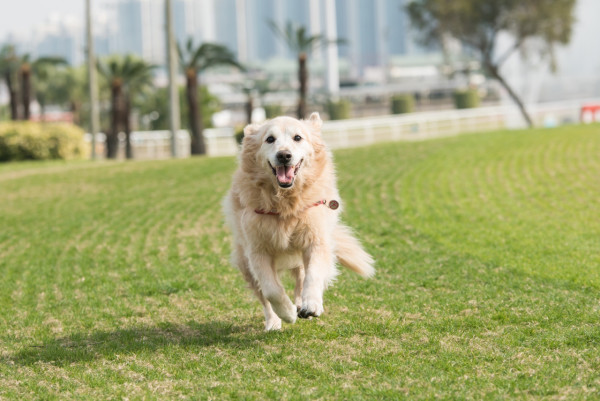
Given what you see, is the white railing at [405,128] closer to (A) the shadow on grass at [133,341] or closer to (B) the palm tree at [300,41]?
(B) the palm tree at [300,41]

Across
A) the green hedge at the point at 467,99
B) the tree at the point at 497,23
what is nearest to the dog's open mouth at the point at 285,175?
the tree at the point at 497,23

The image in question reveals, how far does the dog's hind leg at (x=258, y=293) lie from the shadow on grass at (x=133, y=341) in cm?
15

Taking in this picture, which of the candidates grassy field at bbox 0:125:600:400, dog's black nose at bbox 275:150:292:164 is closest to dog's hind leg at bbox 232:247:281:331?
grassy field at bbox 0:125:600:400

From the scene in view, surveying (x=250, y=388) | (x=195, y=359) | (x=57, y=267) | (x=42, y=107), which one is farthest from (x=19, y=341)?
(x=42, y=107)

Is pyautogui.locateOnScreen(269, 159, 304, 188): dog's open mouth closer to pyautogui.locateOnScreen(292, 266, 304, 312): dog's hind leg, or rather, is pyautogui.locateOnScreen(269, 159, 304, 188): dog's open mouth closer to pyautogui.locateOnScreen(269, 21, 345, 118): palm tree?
pyautogui.locateOnScreen(292, 266, 304, 312): dog's hind leg

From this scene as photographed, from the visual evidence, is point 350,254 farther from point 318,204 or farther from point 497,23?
point 497,23

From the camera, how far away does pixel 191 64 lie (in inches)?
1350

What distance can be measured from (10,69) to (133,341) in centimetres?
4721

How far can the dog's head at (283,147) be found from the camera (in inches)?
235

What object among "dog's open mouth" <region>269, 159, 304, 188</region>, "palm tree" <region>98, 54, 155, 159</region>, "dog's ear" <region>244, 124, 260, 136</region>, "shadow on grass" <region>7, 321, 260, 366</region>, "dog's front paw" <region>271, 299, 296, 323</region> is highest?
"palm tree" <region>98, 54, 155, 159</region>

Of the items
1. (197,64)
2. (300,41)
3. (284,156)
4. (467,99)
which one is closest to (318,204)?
(284,156)

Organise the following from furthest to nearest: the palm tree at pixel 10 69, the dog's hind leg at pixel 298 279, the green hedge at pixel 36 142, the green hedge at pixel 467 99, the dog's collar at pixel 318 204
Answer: the green hedge at pixel 467 99
the palm tree at pixel 10 69
the green hedge at pixel 36 142
the dog's hind leg at pixel 298 279
the dog's collar at pixel 318 204

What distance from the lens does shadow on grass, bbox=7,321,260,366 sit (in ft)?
19.5

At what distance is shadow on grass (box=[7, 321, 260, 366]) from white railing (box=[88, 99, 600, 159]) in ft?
85.2
